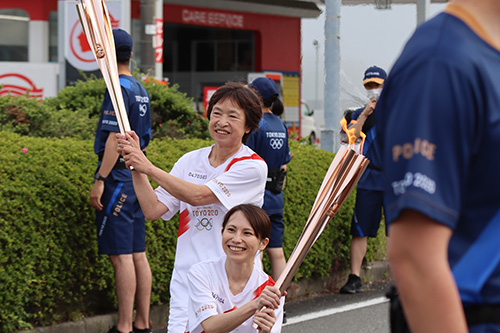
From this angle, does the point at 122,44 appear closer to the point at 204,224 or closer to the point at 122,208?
the point at 122,208

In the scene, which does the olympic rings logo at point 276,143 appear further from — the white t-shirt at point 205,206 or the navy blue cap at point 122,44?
the white t-shirt at point 205,206

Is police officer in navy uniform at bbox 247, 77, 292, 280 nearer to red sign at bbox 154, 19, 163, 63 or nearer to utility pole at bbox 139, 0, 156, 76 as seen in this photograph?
utility pole at bbox 139, 0, 156, 76

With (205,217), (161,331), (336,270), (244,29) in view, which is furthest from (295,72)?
(205,217)

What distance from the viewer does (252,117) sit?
13.9 feet

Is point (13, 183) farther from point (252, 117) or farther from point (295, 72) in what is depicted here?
point (295, 72)

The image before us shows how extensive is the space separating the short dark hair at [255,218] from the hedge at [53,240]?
201 centimetres

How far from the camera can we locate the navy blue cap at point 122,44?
595 centimetres

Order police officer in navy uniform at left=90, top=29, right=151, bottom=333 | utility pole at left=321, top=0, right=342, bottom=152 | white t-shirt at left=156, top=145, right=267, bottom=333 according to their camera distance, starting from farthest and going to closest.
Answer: utility pole at left=321, top=0, right=342, bottom=152, police officer in navy uniform at left=90, top=29, right=151, bottom=333, white t-shirt at left=156, top=145, right=267, bottom=333

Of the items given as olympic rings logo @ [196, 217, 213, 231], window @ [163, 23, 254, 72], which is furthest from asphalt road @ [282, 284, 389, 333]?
window @ [163, 23, 254, 72]

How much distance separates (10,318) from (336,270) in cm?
420

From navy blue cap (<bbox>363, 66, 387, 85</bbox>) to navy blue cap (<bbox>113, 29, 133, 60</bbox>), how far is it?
9.46 ft

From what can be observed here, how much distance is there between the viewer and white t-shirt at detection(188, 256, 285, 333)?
359 centimetres

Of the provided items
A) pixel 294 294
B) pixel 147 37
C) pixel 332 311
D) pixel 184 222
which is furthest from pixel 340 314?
pixel 147 37

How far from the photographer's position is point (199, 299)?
3.62 metres
